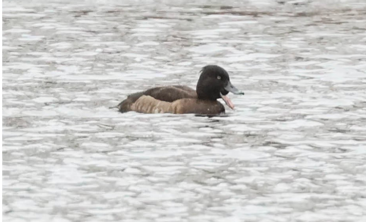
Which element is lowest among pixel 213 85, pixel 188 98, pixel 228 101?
pixel 228 101

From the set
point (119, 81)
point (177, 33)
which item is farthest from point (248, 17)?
point (119, 81)

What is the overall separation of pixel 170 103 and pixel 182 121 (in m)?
0.91

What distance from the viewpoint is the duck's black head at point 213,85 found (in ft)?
60.2

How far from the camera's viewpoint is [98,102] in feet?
62.2

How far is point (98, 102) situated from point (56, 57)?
544cm

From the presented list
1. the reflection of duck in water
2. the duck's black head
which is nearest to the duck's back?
the reflection of duck in water

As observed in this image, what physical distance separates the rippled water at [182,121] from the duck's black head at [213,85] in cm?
42

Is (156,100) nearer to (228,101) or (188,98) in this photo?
(188,98)

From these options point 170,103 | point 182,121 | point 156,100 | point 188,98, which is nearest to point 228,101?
point 188,98

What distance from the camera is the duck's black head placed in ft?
60.2

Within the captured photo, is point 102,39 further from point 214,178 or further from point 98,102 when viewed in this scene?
point 214,178

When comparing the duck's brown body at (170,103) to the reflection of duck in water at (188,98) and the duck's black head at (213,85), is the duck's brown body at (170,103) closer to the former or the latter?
the reflection of duck in water at (188,98)

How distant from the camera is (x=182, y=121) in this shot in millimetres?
17344

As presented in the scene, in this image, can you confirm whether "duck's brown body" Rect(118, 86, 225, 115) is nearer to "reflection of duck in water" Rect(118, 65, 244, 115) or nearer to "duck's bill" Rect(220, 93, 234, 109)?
"reflection of duck in water" Rect(118, 65, 244, 115)
